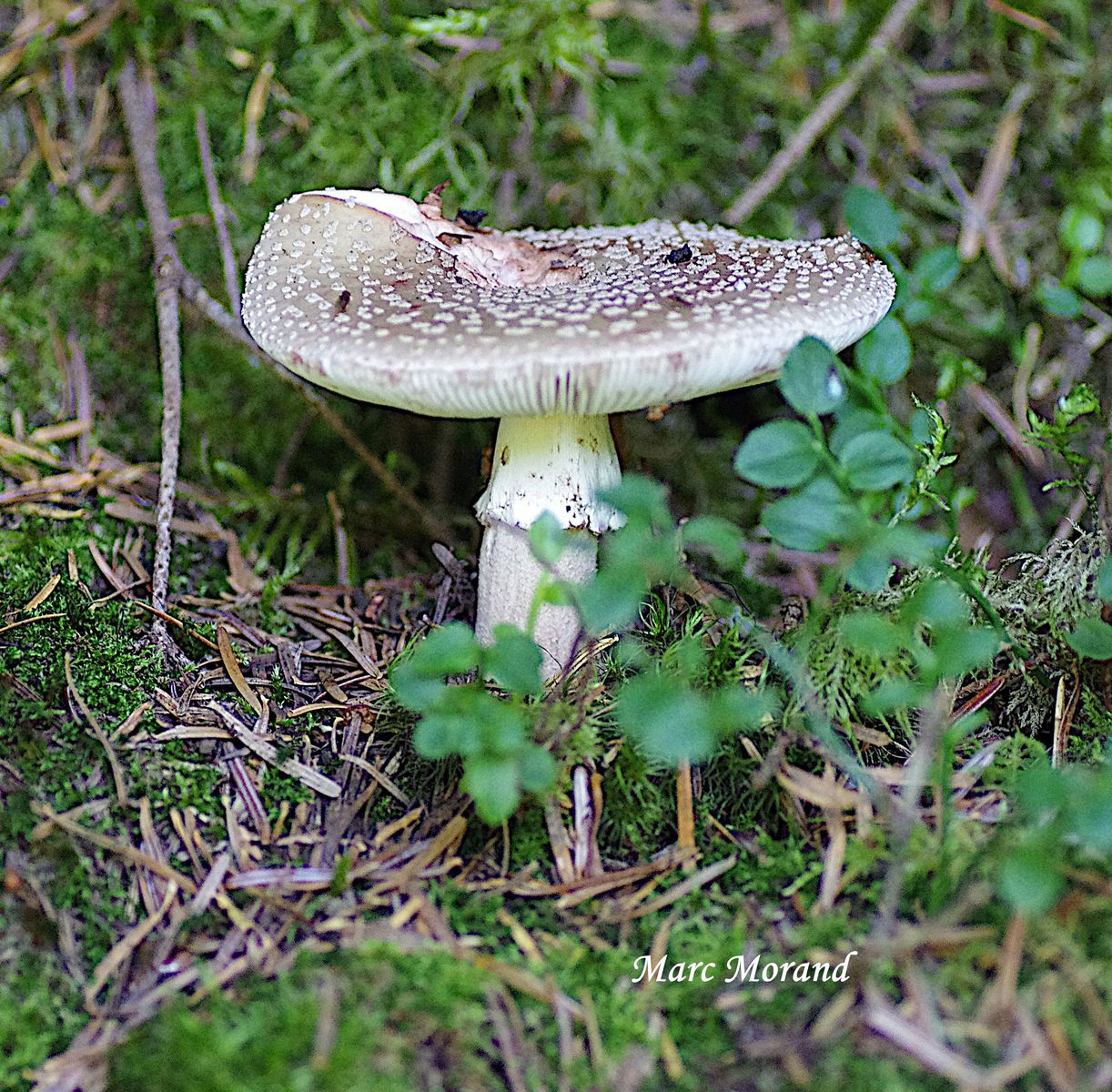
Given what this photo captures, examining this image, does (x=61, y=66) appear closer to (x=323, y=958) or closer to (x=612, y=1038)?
(x=323, y=958)

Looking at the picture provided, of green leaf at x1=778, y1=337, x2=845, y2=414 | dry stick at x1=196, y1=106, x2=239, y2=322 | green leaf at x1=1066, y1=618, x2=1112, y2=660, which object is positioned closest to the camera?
green leaf at x1=778, y1=337, x2=845, y2=414

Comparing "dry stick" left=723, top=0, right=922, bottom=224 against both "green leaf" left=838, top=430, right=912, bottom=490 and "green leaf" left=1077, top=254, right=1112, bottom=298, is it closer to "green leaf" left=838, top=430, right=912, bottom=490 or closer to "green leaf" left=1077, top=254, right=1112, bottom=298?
"green leaf" left=1077, top=254, right=1112, bottom=298

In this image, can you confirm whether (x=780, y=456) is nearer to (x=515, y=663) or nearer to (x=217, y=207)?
(x=515, y=663)

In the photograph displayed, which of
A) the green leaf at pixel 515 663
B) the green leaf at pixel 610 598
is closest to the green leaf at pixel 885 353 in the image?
the green leaf at pixel 610 598

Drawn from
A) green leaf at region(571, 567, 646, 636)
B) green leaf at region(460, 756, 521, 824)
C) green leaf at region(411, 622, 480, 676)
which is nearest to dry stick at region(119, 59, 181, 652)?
green leaf at region(411, 622, 480, 676)

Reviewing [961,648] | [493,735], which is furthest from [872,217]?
[493,735]

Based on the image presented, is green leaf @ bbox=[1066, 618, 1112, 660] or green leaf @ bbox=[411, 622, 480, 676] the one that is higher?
green leaf @ bbox=[411, 622, 480, 676]

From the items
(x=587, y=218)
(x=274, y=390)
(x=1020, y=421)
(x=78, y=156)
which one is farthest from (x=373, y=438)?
(x=1020, y=421)
